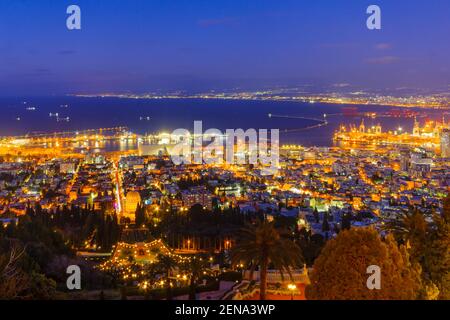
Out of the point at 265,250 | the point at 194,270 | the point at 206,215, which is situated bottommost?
the point at 206,215

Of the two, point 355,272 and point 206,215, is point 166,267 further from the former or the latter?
point 206,215

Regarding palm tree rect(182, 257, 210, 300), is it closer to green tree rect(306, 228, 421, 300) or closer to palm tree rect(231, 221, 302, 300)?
palm tree rect(231, 221, 302, 300)

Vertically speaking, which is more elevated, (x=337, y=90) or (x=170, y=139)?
(x=337, y=90)

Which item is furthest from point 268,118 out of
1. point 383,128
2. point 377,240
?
point 377,240

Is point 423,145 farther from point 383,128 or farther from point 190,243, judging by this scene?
point 190,243

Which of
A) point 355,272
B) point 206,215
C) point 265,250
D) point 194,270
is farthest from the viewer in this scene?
point 206,215

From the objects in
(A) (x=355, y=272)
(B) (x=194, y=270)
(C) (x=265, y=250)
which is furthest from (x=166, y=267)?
(A) (x=355, y=272)

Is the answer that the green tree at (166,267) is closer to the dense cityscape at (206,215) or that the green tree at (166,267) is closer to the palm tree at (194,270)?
the dense cityscape at (206,215)

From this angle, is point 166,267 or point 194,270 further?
point 166,267
